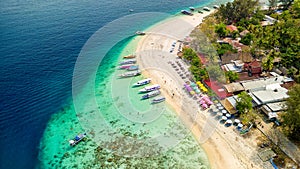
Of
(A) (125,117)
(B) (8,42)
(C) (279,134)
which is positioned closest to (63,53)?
(B) (8,42)

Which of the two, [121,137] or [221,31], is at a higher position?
[221,31]

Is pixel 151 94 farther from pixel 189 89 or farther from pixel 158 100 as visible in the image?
pixel 189 89

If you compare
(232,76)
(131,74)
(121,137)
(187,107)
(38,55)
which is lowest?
(187,107)

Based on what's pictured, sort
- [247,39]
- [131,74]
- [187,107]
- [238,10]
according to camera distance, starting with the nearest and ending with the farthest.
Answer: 1. [187,107]
2. [131,74]
3. [247,39]
4. [238,10]

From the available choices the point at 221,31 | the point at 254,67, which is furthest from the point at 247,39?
the point at 254,67

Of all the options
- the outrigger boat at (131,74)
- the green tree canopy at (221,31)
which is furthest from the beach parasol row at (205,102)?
the green tree canopy at (221,31)

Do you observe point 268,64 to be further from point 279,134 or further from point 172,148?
point 172,148
